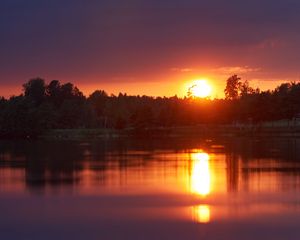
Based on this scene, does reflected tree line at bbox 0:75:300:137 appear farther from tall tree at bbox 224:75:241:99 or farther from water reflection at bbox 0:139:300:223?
water reflection at bbox 0:139:300:223

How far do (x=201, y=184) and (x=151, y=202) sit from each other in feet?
18.5

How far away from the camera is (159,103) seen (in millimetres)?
167500

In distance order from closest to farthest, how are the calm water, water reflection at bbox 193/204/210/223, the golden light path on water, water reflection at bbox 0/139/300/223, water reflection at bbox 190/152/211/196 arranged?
the calm water < water reflection at bbox 193/204/210/223 < the golden light path on water < water reflection at bbox 0/139/300/223 < water reflection at bbox 190/152/211/196

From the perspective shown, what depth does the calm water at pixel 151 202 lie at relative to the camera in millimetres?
15719

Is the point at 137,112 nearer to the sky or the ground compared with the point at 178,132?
nearer to the sky

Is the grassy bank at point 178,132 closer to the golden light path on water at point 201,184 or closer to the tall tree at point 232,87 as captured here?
the tall tree at point 232,87

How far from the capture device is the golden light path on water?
17.7m

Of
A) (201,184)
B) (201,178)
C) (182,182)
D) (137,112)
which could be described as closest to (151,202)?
(201,184)

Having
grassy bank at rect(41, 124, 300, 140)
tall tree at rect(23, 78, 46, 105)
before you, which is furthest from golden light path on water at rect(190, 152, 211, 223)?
tall tree at rect(23, 78, 46, 105)

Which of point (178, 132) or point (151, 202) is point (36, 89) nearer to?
point (178, 132)

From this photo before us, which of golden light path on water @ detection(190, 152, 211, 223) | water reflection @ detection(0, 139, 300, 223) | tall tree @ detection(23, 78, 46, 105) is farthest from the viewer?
tall tree @ detection(23, 78, 46, 105)

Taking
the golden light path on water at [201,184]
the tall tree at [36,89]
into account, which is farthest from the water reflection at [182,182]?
the tall tree at [36,89]

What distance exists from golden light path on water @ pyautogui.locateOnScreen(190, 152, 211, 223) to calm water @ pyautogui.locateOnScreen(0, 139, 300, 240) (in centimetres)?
3

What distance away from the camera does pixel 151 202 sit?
20438 mm
